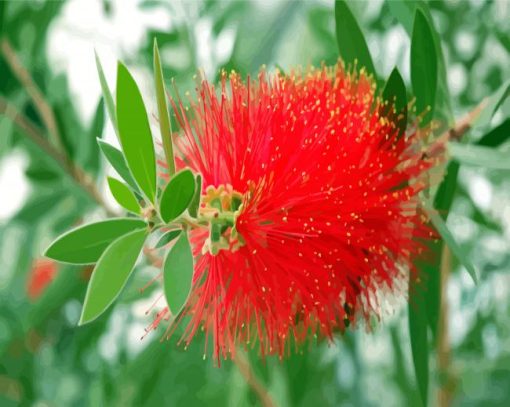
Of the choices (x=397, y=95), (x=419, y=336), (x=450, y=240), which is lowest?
(x=419, y=336)

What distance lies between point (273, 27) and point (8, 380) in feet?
2.82

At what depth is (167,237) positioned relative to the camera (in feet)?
1.72

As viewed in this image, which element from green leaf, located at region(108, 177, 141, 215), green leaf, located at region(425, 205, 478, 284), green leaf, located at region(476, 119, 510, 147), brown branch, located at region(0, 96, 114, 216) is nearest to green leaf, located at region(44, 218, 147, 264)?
green leaf, located at region(108, 177, 141, 215)

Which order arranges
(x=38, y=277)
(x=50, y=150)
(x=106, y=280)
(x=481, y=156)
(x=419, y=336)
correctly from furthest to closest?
(x=38, y=277) < (x=50, y=150) < (x=419, y=336) < (x=481, y=156) < (x=106, y=280)

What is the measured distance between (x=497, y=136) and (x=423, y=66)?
0.10 meters

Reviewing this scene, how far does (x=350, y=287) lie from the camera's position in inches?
24.4

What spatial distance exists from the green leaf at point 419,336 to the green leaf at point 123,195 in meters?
0.29

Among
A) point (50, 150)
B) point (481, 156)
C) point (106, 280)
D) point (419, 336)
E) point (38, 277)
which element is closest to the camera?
point (106, 280)

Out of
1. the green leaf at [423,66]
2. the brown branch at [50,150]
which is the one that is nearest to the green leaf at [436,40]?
the green leaf at [423,66]

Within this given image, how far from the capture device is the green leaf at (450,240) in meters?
0.56

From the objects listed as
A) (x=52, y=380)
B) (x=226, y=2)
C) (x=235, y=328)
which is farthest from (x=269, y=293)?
(x=52, y=380)

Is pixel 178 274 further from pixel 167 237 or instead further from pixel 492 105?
pixel 492 105

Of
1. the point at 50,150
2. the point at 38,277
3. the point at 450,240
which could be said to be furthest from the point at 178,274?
the point at 38,277

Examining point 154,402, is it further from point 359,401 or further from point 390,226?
point 390,226
